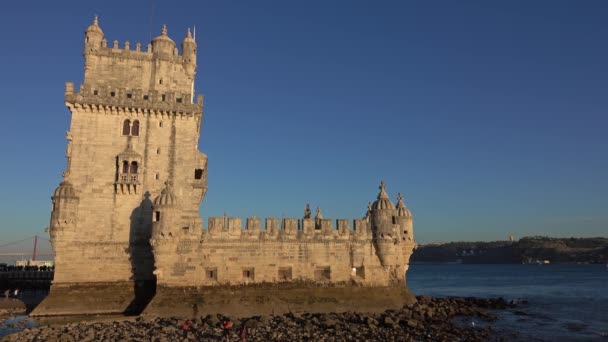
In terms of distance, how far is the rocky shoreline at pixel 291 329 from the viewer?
19.5 meters

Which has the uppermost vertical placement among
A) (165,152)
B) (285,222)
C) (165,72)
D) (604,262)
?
(165,72)

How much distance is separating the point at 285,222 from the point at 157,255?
7976 mm

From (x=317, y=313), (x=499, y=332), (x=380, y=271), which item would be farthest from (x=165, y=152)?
(x=499, y=332)

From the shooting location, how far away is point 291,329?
21.2 metres

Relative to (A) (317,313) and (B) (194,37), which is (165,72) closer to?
(B) (194,37)

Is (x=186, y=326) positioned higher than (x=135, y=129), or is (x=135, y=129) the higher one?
(x=135, y=129)

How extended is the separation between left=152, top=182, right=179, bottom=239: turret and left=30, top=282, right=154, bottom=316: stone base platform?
15.9ft

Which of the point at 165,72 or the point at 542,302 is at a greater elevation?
the point at 165,72

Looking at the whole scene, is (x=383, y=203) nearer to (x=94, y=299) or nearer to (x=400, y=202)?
(x=400, y=202)

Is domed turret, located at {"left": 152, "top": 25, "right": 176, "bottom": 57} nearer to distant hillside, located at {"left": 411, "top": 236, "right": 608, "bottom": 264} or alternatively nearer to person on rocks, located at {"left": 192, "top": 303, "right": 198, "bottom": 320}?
person on rocks, located at {"left": 192, "top": 303, "right": 198, "bottom": 320}

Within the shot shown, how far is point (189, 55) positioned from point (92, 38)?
258 inches

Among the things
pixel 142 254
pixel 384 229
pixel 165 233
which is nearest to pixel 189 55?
pixel 165 233

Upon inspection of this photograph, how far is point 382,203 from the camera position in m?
28.1

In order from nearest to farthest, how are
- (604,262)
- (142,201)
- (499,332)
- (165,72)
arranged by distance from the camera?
(499,332)
(142,201)
(165,72)
(604,262)
